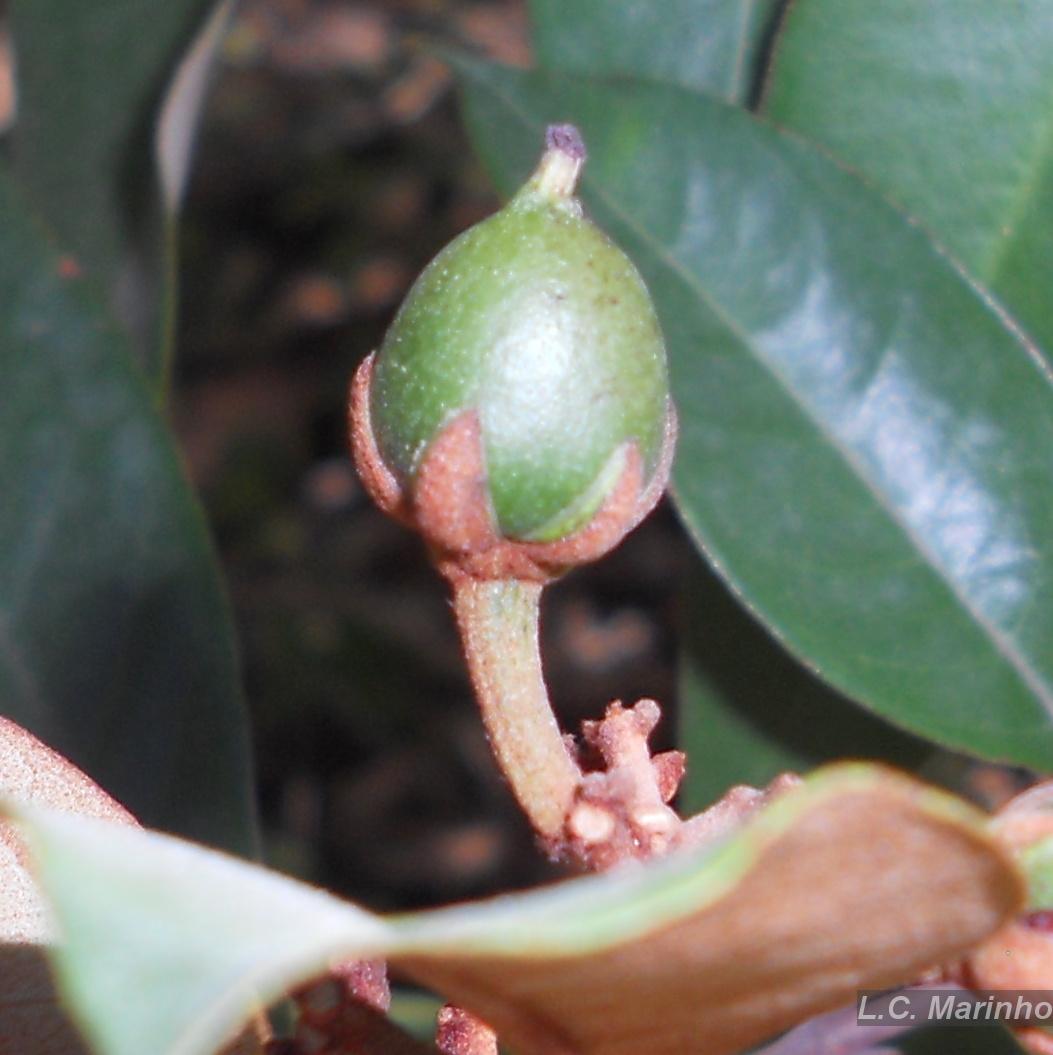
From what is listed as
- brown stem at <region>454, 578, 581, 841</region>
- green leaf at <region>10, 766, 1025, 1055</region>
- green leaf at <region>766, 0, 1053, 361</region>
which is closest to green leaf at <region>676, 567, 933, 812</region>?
green leaf at <region>766, 0, 1053, 361</region>

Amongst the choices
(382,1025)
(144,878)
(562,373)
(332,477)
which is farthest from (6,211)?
(332,477)

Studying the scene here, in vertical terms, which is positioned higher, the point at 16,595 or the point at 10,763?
the point at 10,763

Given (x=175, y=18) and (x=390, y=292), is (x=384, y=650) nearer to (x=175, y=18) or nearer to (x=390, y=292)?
(x=390, y=292)

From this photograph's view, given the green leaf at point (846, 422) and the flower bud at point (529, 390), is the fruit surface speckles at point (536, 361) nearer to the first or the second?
the flower bud at point (529, 390)

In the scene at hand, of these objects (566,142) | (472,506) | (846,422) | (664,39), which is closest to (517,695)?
(472,506)

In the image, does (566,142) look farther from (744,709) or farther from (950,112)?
(744,709)

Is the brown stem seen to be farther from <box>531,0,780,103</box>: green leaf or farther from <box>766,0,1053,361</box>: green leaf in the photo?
<box>531,0,780,103</box>: green leaf
